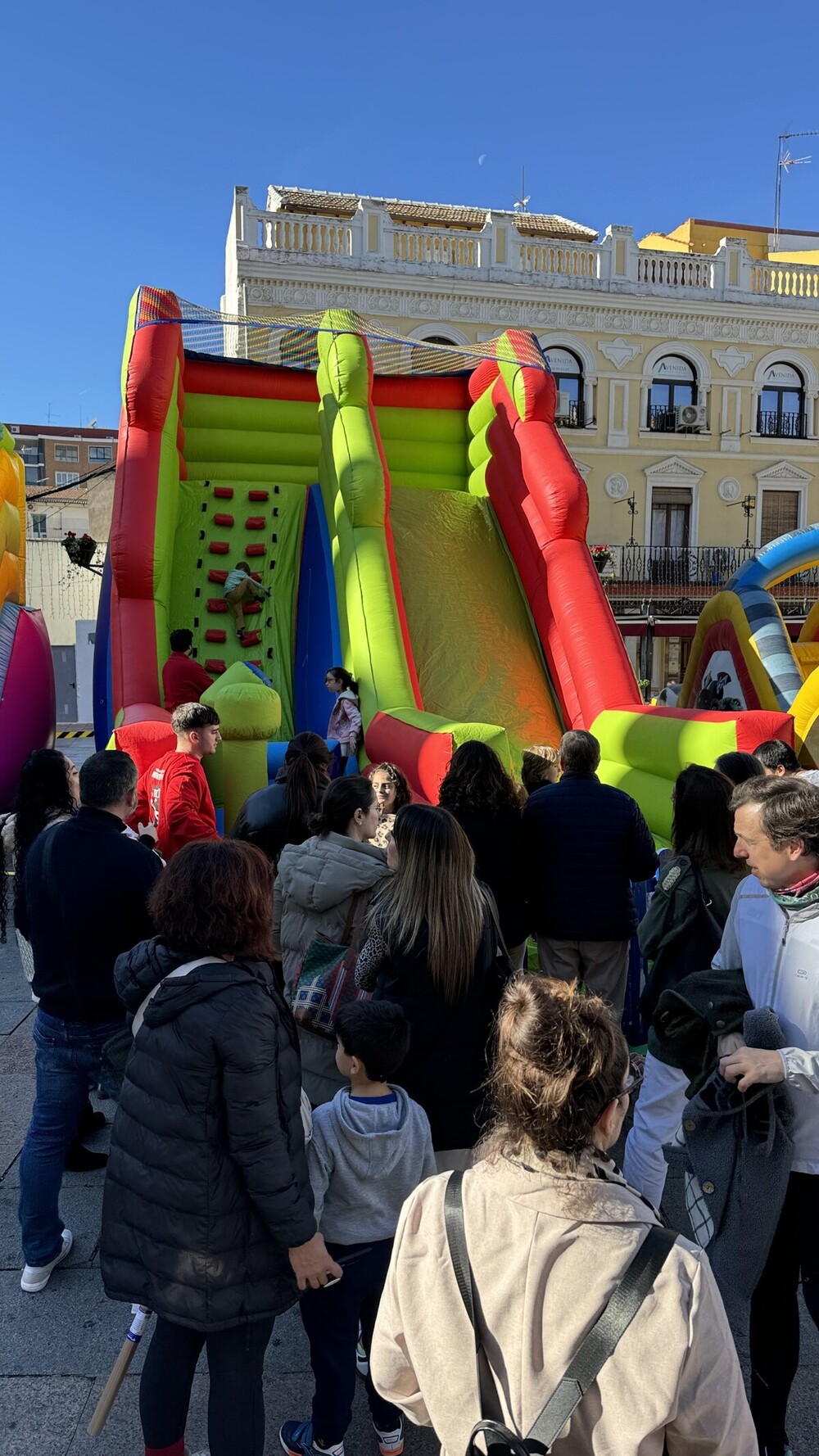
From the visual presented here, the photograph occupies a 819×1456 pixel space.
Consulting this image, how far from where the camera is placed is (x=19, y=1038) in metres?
4.48

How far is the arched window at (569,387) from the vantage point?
21.5m

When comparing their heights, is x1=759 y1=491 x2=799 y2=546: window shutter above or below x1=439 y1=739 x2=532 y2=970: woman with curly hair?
above

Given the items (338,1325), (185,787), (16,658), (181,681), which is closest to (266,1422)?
(338,1325)

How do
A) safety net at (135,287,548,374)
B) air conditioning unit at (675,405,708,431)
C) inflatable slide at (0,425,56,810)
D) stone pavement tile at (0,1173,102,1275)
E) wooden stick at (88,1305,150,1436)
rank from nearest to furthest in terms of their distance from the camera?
wooden stick at (88,1305,150,1436)
stone pavement tile at (0,1173,102,1275)
inflatable slide at (0,425,56,810)
safety net at (135,287,548,374)
air conditioning unit at (675,405,708,431)

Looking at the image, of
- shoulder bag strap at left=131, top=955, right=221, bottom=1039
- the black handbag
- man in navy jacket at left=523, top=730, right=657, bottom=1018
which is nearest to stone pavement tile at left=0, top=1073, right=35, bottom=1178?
shoulder bag strap at left=131, top=955, right=221, bottom=1039

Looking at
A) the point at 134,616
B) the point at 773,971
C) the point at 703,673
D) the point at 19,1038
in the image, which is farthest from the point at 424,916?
the point at 703,673

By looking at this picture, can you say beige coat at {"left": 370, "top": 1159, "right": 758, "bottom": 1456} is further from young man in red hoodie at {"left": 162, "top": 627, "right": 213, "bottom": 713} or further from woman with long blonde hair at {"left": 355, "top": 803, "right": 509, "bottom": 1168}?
young man in red hoodie at {"left": 162, "top": 627, "right": 213, "bottom": 713}

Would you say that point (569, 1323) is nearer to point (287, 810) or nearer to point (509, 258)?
point (287, 810)

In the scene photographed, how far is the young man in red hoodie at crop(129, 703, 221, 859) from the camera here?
13.5 ft

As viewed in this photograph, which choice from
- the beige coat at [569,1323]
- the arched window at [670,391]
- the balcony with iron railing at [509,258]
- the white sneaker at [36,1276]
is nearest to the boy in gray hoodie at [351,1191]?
the beige coat at [569,1323]

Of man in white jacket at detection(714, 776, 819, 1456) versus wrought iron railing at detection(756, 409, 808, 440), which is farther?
wrought iron railing at detection(756, 409, 808, 440)

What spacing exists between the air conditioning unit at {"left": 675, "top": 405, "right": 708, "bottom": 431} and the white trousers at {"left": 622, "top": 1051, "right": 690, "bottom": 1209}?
20825 mm

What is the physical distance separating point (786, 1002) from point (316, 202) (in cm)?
2422

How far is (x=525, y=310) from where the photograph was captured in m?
20.9
